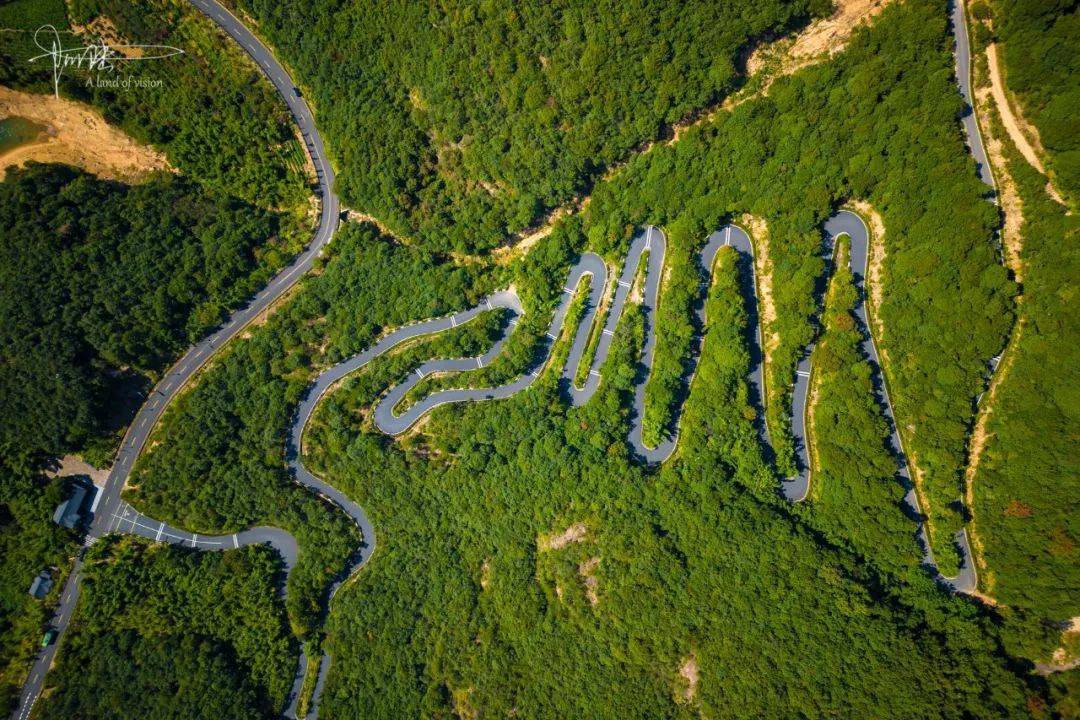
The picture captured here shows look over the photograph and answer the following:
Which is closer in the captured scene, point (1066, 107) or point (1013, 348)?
point (1066, 107)

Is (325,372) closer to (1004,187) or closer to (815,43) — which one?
(815,43)

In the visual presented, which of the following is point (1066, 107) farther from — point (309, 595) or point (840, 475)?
point (309, 595)

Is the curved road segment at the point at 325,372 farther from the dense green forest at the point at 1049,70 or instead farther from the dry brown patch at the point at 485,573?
the dense green forest at the point at 1049,70

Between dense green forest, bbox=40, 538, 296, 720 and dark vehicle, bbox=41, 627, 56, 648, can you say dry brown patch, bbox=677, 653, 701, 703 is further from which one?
dark vehicle, bbox=41, 627, 56, 648

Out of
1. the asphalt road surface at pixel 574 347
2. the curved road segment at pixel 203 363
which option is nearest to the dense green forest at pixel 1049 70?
the asphalt road surface at pixel 574 347

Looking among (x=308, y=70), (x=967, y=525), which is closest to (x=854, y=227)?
(x=967, y=525)

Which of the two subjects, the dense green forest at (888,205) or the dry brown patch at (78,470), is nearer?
the dense green forest at (888,205)

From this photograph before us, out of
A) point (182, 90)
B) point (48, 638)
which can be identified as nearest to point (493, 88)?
point (182, 90)
